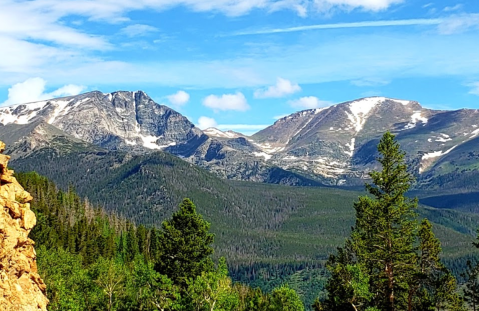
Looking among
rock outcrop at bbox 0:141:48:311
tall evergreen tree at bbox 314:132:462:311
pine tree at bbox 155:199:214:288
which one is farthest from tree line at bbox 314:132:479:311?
rock outcrop at bbox 0:141:48:311

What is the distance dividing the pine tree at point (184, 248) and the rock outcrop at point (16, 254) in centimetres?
1576

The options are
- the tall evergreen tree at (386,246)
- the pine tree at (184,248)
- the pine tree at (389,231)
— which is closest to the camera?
the tall evergreen tree at (386,246)

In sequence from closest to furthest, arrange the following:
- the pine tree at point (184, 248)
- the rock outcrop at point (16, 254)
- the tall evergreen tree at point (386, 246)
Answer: the rock outcrop at point (16, 254), the tall evergreen tree at point (386, 246), the pine tree at point (184, 248)

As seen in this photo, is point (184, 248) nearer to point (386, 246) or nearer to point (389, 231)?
point (386, 246)

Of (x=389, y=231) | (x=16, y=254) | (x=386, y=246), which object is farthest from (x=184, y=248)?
(x=389, y=231)

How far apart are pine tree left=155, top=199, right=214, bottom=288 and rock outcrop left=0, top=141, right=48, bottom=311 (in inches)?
620

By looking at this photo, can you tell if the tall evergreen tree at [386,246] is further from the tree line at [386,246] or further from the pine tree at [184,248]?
the pine tree at [184,248]

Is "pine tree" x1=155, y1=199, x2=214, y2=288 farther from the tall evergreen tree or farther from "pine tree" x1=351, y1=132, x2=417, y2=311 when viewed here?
"pine tree" x1=351, y1=132, x2=417, y2=311

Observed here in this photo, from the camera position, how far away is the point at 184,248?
58688mm

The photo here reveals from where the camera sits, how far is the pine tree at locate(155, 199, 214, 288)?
192 ft

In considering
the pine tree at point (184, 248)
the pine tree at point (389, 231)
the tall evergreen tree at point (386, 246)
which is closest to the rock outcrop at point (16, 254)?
the pine tree at point (184, 248)

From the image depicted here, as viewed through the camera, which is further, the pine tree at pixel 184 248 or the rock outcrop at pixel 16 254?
the pine tree at pixel 184 248

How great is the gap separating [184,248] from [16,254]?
20.3 meters

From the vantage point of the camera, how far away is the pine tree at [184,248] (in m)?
58.6
